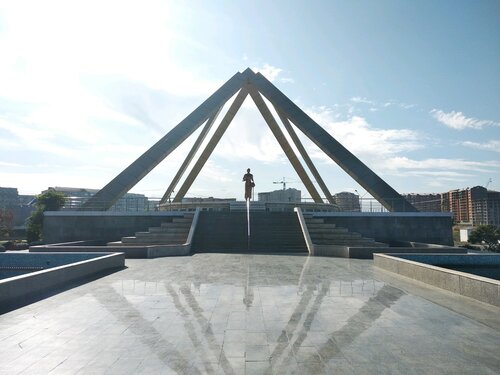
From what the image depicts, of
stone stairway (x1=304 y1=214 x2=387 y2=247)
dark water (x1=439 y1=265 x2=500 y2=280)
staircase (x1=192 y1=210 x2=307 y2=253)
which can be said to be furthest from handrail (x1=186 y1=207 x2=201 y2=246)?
Result: dark water (x1=439 y1=265 x2=500 y2=280)

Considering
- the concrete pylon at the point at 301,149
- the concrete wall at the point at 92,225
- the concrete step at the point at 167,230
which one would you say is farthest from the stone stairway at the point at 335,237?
the concrete pylon at the point at 301,149

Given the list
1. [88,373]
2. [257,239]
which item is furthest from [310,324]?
[257,239]

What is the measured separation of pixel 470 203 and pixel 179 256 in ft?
389

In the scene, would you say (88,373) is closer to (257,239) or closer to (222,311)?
(222,311)

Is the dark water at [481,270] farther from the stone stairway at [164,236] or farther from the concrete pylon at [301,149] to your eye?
the concrete pylon at [301,149]

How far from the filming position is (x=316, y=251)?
1616 cm

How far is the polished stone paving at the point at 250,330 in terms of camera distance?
4227 mm

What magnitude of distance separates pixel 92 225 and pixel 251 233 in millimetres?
9749

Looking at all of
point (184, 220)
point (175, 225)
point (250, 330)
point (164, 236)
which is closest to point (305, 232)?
point (184, 220)

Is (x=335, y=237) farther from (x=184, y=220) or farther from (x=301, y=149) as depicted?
Result: (x=301, y=149)

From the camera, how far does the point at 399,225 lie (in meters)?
21.5

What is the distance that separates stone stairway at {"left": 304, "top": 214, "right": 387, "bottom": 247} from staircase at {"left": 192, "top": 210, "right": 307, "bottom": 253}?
0.72m

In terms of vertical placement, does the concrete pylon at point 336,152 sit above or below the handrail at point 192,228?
above

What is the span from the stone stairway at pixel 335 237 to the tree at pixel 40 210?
67.8 feet
